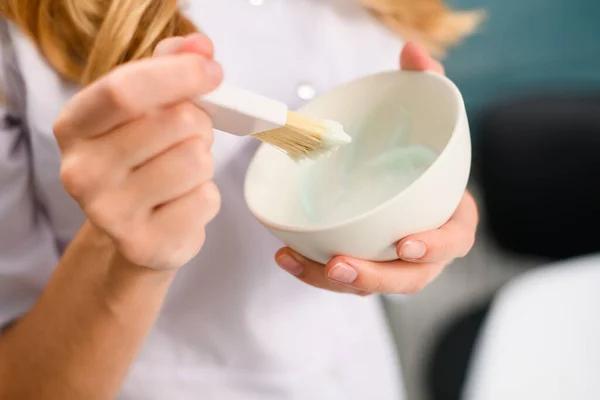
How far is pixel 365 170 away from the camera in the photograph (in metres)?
0.52

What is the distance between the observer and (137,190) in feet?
0.92

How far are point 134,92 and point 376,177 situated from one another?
0.98ft

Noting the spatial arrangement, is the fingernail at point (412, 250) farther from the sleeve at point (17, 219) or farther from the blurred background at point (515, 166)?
the blurred background at point (515, 166)

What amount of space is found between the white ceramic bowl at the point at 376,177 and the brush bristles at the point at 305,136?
0.17 feet

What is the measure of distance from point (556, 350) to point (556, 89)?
0.72 metres

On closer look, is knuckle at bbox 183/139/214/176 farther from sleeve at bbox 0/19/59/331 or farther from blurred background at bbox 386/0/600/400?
blurred background at bbox 386/0/600/400

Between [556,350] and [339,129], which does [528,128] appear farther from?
[339,129]

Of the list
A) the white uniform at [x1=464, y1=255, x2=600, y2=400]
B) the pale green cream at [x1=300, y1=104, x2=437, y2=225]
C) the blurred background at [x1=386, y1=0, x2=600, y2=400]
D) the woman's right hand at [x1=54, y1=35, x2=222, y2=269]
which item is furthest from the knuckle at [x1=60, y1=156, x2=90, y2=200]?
the blurred background at [x1=386, y1=0, x2=600, y2=400]

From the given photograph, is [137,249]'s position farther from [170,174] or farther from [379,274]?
[379,274]

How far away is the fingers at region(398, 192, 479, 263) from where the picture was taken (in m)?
0.36

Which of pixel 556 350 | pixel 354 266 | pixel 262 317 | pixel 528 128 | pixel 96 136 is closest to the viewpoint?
pixel 96 136

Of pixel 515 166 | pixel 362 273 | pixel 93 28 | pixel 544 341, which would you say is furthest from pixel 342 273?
pixel 515 166

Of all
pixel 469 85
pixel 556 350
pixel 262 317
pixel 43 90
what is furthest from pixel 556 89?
pixel 43 90

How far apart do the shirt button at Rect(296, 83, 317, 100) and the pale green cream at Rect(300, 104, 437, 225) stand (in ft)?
0.16
